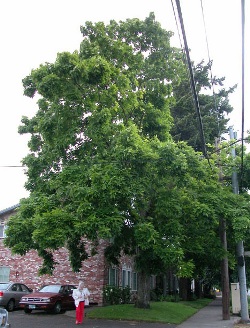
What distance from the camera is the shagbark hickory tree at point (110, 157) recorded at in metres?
14.1

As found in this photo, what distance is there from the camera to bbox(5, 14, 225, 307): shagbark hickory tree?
14109mm

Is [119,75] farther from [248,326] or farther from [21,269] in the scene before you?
[21,269]

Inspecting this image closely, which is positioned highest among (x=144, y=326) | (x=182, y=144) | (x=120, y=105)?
(x=120, y=105)

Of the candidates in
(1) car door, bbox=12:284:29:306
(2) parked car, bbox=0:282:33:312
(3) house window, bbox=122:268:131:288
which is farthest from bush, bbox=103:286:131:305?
(2) parked car, bbox=0:282:33:312

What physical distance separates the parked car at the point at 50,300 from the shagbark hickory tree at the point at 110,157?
259 centimetres

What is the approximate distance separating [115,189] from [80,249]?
244 inches

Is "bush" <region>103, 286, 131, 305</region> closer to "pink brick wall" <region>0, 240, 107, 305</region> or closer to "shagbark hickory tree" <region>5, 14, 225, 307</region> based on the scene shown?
"pink brick wall" <region>0, 240, 107, 305</region>

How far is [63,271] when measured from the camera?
1019 inches

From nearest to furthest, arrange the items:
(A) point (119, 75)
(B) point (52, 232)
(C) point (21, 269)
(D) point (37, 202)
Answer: (B) point (52, 232)
(D) point (37, 202)
(A) point (119, 75)
(C) point (21, 269)

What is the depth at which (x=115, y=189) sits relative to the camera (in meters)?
13.8

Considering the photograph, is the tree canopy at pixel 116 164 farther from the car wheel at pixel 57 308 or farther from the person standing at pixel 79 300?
the car wheel at pixel 57 308

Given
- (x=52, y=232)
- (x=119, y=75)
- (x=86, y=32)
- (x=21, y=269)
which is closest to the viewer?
(x=52, y=232)

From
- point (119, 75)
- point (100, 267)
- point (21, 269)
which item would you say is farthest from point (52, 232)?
point (21, 269)

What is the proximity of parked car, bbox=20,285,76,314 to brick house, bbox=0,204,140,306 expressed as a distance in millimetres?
3230
